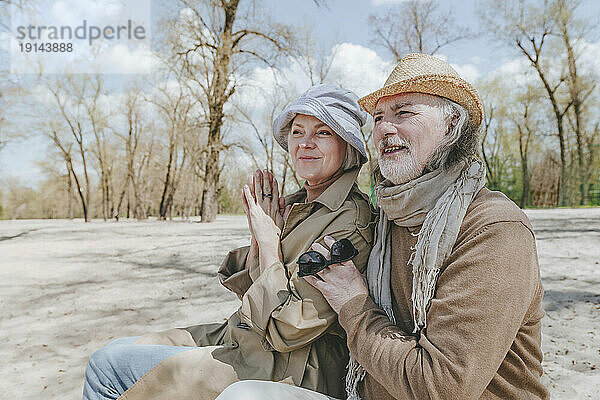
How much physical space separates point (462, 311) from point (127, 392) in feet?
4.01

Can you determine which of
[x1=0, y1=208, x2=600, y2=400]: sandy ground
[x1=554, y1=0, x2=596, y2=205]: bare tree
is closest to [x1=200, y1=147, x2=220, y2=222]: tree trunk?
[x1=0, y1=208, x2=600, y2=400]: sandy ground

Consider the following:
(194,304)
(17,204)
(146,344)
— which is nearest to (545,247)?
(194,304)

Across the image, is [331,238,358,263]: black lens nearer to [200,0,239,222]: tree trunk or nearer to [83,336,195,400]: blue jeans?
[83,336,195,400]: blue jeans

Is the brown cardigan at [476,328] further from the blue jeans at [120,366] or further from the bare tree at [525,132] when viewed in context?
the bare tree at [525,132]

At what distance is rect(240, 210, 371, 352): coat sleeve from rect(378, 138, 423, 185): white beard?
315mm

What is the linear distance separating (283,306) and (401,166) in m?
0.59

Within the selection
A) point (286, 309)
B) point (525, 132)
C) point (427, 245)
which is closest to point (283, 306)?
point (286, 309)

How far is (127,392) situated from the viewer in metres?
1.78

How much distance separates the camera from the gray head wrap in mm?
1899

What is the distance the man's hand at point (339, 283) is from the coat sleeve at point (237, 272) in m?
0.45

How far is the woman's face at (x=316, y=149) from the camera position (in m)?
1.95

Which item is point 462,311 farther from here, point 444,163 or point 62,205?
point 62,205

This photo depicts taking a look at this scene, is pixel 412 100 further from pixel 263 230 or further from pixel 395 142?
pixel 263 230

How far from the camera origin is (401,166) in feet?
5.12
